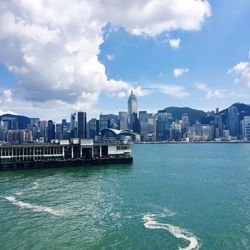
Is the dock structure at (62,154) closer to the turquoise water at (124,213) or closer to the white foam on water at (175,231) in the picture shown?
the turquoise water at (124,213)

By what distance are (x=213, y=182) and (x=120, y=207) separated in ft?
99.0

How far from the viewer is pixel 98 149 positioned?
110938 mm

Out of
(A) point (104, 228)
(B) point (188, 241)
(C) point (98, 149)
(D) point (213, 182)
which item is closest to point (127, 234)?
(A) point (104, 228)

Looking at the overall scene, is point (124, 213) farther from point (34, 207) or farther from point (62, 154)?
point (62, 154)

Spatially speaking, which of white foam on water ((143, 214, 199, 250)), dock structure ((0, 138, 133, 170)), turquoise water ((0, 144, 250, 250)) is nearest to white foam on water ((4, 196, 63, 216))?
turquoise water ((0, 144, 250, 250))

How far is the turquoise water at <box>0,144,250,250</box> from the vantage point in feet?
113

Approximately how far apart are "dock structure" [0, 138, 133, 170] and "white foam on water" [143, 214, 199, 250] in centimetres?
6063

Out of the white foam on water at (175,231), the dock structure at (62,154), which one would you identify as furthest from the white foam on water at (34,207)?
the dock structure at (62,154)

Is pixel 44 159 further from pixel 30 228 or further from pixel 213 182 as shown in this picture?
pixel 30 228

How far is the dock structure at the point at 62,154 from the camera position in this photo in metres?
94.8

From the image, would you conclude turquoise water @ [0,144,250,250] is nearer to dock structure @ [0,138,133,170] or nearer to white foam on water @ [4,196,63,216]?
white foam on water @ [4,196,63,216]

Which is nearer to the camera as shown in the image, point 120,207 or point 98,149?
point 120,207

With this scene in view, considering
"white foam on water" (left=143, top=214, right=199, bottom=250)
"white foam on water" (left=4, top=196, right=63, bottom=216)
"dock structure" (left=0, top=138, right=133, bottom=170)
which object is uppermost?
"dock structure" (left=0, top=138, right=133, bottom=170)

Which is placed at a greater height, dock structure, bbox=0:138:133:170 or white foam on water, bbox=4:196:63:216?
dock structure, bbox=0:138:133:170
